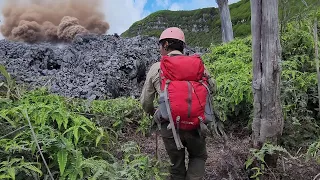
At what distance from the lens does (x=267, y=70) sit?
4.51 m

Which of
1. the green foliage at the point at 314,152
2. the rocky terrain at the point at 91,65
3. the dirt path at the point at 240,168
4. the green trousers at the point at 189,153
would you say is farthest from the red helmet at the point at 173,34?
the rocky terrain at the point at 91,65

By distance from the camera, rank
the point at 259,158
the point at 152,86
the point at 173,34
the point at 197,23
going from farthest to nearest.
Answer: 1. the point at 197,23
2. the point at 259,158
3. the point at 152,86
4. the point at 173,34

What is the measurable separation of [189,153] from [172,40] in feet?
3.68

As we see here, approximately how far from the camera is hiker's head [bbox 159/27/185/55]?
384 centimetres

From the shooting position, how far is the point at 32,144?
2.86 meters

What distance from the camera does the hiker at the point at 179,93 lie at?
139 inches

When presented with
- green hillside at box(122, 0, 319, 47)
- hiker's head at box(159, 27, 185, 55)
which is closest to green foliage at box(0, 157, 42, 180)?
hiker's head at box(159, 27, 185, 55)

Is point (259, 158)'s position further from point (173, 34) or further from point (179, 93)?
point (173, 34)

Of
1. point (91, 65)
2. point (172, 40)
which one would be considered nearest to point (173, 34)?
point (172, 40)

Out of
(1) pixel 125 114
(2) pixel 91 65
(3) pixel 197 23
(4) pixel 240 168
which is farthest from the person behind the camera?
(3) pixel 197 23

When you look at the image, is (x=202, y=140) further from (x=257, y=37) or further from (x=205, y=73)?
(x=257, y=37)

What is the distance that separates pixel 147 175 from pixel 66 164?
0.62m

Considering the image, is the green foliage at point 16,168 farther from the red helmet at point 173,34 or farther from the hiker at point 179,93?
the red helmet at point 173,34

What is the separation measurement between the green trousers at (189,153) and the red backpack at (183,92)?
0.25 metres
